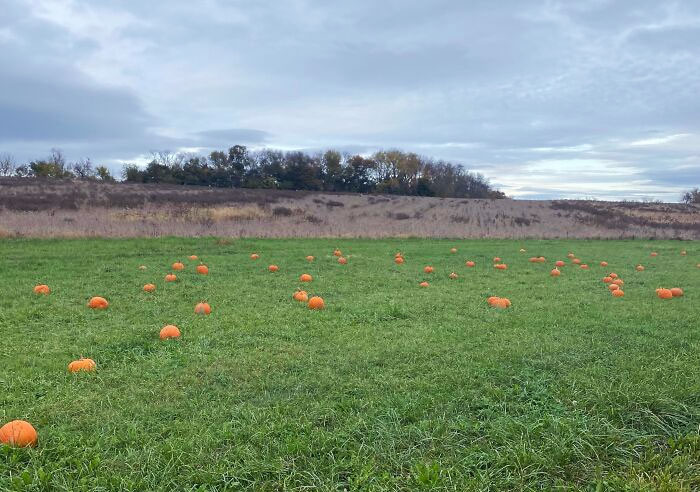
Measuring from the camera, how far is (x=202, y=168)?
62.6 m

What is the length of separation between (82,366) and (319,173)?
63207 millimetres

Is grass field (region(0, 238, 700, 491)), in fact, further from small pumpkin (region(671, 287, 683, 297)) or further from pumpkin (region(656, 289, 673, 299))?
small pumpkin (region(671, 287, 683, 297))

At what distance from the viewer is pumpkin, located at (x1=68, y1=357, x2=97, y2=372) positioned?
5179mm

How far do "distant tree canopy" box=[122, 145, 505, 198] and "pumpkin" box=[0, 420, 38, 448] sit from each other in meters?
57.6

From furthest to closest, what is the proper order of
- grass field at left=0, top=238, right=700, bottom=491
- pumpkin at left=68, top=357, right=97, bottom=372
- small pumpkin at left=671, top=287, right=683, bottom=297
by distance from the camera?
small pumpkin at left=671, top=287, right=683, bottom=297 < pumpkin at left=68, top=357, right=97, bottom=372 < grass field at left=0, top=238, right=700, bottom=491

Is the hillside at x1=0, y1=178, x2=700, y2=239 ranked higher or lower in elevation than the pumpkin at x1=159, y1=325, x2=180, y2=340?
higher

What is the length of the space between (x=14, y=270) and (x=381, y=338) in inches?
385

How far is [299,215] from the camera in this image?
3083 cm

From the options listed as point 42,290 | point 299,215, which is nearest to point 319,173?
point 299,215

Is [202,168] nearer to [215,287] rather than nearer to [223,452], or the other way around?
[215,287]

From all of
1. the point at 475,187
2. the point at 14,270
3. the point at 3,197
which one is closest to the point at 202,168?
the point at 3,197

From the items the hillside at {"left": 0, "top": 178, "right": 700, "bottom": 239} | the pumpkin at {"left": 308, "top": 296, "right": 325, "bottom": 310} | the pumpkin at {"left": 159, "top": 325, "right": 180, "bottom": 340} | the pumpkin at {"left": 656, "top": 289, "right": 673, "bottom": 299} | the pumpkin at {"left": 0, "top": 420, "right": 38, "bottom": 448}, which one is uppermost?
the hillside at {"left": 0, "top": 178, "right": 700, "bottom": 239}

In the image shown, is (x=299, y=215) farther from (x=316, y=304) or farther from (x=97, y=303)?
(x=316, y=304)

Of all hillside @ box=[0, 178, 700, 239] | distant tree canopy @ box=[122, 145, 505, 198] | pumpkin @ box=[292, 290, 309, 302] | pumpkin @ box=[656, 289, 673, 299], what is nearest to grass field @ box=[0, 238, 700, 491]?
pumpkin @ box=[656, 289, 673, 299]
